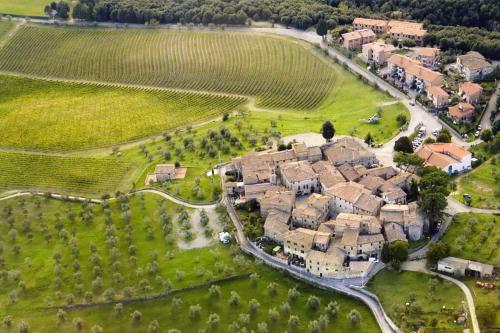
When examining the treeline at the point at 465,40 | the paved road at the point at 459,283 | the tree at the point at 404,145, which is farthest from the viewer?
the treeline at the point at 465,40

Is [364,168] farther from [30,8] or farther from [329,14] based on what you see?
[30,8]

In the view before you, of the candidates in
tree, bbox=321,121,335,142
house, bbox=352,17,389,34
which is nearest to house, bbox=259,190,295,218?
tree, bbox=321,121,335,142

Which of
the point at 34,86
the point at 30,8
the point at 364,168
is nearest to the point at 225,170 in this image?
the point at 364,168

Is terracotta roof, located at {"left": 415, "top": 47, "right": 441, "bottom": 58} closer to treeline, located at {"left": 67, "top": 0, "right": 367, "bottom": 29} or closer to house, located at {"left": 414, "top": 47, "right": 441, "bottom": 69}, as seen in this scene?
house, located at {"left": 414, "top": 47, "right": 441, "bottom": 69}

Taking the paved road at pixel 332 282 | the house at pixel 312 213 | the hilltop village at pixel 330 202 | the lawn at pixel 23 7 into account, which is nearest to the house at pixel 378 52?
Answer: the hilltop village at pixel 330 202

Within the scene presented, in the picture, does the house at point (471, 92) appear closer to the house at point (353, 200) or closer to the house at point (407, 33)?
the house at point (407, 33)

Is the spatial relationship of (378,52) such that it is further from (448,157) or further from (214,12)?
(214,12)
